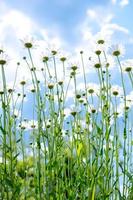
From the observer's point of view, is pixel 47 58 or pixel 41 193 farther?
pixel 47 58

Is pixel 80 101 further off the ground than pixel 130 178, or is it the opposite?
pixel 80 101

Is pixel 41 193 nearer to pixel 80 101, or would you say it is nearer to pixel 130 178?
pixel 130 178

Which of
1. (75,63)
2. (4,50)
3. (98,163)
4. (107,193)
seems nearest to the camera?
(107,193)

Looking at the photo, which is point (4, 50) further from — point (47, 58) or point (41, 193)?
point (41, 193)

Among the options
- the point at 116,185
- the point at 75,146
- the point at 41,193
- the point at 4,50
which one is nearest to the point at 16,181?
the point at 41,193

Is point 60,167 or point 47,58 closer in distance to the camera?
point 60,167

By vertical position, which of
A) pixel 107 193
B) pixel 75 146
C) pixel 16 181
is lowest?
pixel 107 193

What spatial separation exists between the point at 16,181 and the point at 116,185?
0.69 metres

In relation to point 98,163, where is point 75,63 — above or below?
above

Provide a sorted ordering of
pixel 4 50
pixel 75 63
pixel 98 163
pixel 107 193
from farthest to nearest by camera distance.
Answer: pixel 75 63
pixel 4 50
pixel 98 163
pixel 107 193

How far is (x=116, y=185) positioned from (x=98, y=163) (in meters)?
0.21

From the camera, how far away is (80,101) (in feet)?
13.5

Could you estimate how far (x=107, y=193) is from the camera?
3.09 m

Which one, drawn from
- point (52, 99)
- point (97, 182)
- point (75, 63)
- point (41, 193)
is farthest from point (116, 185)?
point (75, 63)
